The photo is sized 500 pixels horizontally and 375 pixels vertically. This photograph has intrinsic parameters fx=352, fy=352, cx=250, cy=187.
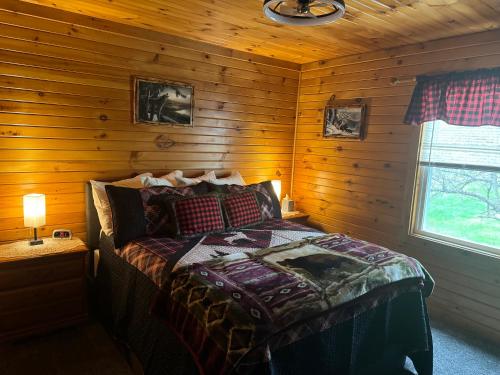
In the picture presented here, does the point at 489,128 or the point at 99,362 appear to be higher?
the point at 489,128

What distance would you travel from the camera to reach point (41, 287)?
7.72 ft

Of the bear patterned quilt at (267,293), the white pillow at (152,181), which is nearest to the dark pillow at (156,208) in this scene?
the white pillow at (152,181)

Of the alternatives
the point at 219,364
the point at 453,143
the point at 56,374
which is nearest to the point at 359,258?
the point at 219,364

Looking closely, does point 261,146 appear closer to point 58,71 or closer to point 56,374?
point 58,71

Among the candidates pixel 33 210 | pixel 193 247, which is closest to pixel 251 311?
pixel 193 247

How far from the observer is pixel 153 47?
300 centimetres

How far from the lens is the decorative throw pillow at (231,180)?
3299 mm

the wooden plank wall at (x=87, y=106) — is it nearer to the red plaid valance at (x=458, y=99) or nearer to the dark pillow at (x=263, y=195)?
the dark pillow at (x=263, y=195)

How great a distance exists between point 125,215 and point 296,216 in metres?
1.95

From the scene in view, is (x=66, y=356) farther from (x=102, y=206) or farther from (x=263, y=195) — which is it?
(x=263, y=195)

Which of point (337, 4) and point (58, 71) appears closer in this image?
point (337, 4)

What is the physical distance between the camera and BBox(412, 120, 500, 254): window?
8.72ft

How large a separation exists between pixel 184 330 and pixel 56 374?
990 mm

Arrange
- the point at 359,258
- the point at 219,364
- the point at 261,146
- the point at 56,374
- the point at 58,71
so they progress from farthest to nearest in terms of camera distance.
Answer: the point at 261,146, the point at 58,71, the point at 359,258, the point at 56,374, the point at 219,364
